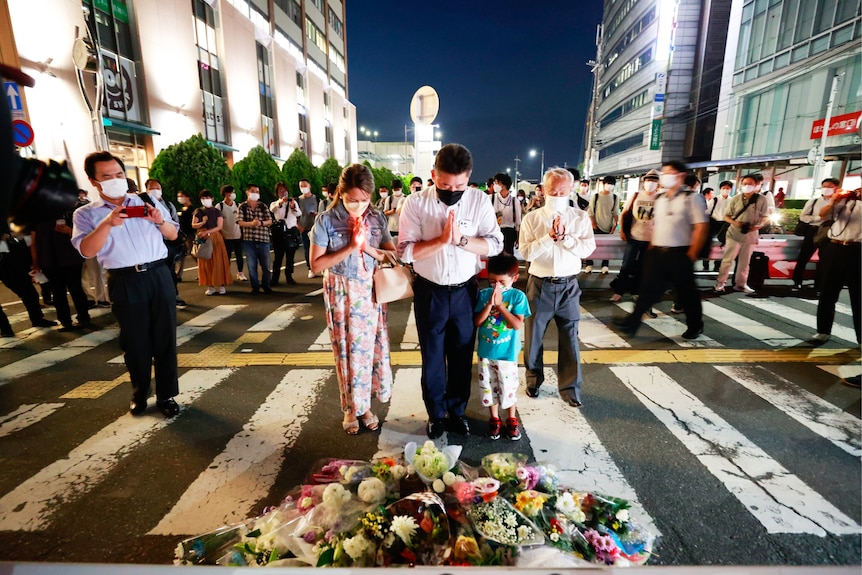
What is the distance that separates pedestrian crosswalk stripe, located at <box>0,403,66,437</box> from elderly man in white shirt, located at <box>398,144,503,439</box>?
3.40 m

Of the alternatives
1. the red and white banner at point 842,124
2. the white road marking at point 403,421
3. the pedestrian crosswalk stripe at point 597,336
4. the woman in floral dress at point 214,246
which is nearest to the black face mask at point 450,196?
the white road marking at point 403,421

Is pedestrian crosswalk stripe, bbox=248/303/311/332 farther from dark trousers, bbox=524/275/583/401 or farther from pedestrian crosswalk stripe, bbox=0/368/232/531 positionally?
dark trousers, bbox=524/275/583/401

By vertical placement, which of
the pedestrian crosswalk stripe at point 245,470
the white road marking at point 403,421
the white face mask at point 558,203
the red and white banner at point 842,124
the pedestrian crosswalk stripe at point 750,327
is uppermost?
the red and white banner at point 842,124

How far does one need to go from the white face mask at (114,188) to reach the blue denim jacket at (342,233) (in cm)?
149

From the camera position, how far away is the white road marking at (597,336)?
5473 millimetres

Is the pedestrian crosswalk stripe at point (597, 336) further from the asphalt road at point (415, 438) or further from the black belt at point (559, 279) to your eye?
the black belt at point (559, 279)

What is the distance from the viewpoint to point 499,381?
10.8 feet

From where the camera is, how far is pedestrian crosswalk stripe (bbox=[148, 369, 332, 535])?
2.51 m

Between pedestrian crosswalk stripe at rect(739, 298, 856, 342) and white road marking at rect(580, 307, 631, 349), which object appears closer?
white road marking at rect(580, 307, 631, 349)

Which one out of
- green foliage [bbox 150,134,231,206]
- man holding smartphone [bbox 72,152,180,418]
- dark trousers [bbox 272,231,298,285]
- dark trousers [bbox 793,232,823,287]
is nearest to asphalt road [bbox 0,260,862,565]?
man holding smartphone [bbox 72,152,180,418]

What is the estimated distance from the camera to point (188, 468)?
303 cm

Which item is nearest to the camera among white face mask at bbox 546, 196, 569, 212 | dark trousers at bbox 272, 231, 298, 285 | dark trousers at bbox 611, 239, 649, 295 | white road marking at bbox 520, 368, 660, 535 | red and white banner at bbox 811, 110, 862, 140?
white road marking at bbox 520, 368, 660, 535

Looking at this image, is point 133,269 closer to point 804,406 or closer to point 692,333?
point 804,406

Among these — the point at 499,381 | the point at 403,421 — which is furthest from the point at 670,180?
the point at 403,421
